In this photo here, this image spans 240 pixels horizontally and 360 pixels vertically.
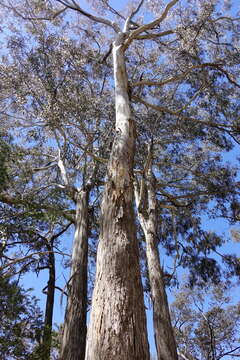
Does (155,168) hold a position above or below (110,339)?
above

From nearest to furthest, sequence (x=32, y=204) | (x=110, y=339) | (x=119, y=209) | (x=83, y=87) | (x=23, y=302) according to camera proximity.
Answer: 1. (x=110, y=339)
2. (x=119, y=209)
3. (x=23, y=302)
4. (x=32, y=204)
5. (x=83, y=87)

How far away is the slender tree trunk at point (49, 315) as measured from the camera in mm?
4648

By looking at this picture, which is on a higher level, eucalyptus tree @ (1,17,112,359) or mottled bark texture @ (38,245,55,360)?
eucalyptus tree @ (1,17,112,359)

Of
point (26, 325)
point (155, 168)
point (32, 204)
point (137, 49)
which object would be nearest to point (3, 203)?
point (32, 204)

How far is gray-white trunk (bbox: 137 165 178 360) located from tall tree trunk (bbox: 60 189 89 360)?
38.2 inches

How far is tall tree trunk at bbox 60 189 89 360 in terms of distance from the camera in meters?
4.08

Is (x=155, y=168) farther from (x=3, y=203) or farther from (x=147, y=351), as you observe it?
(x=147, y=351)

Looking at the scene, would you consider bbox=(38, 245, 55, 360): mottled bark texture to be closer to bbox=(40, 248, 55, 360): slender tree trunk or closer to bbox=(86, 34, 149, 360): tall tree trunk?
bbox=(40, 248, 55, 360): slender tree trunk

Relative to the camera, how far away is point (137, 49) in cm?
876

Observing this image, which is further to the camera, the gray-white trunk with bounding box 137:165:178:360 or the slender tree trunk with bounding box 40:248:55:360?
the slender tree trunk with bounding box 40:248:55:360

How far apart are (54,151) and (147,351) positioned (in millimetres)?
7267

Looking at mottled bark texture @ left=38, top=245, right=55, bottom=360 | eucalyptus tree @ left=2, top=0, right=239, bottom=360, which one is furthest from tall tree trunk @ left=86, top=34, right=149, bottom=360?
mottled bark texture @ left=38, top=245, right=55, bottom=360

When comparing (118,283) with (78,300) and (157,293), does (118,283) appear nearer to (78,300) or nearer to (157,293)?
(78,300)

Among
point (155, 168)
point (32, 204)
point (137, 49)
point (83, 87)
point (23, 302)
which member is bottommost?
point (23, 302)
